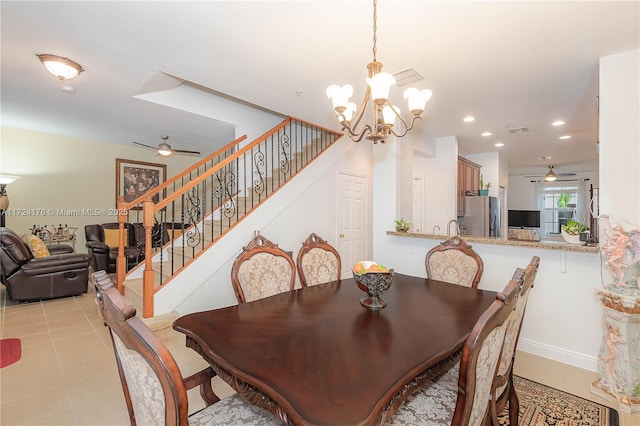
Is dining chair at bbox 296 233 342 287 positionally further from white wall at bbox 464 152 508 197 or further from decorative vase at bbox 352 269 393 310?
white wall at bbox 464 152 508 197

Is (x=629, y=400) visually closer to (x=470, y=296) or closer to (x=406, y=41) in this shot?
(x=470, y=296)

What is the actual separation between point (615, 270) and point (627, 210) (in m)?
0.47

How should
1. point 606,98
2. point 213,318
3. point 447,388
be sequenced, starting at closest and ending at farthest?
point 447,388 → point 213,318 → point 606,98

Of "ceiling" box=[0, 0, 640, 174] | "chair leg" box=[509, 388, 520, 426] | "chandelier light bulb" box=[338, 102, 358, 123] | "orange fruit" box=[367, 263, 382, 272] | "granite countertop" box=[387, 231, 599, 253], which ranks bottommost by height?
"chair leg" box=[509, 388, 520, 426]

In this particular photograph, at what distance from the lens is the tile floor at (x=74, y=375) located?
6.29 ft

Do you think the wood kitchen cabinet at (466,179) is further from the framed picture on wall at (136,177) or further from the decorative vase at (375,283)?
the framed picture on wall at (136,177)

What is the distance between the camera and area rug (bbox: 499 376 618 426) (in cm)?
183

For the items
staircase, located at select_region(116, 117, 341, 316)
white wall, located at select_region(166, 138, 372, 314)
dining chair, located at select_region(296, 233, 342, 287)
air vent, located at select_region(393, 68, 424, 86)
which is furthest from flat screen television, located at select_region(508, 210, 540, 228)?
dining chair, located at select_region(296, 233, 342, 287)

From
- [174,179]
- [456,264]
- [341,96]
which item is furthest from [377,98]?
[174,179]

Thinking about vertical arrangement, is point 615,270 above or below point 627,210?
below

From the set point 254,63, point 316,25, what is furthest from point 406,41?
point 254,63

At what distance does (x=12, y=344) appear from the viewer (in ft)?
9.39

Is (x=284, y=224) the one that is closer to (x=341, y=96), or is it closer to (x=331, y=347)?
(x=341, y=96)

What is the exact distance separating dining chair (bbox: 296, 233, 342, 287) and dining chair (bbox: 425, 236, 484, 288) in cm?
89
